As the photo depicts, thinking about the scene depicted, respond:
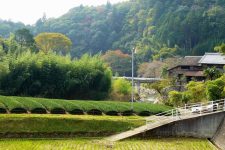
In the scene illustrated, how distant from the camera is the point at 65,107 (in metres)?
31.3

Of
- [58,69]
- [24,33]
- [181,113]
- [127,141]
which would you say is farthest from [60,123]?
[24,33]

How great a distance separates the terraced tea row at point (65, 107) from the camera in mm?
29781

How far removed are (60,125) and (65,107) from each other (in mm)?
4322

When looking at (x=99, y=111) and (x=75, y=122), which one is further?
(x=99, y=111)

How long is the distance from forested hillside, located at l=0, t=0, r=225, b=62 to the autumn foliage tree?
14.3 meters

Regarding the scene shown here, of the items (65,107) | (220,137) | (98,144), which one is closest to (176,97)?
(220,137)

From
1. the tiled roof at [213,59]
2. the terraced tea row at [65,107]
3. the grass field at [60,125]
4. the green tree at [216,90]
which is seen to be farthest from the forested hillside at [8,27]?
the grass field at [60,125]

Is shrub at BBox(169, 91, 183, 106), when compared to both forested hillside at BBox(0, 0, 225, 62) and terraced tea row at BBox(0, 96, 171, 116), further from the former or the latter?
forested hillside at BBox(0, 0, 225, 62)

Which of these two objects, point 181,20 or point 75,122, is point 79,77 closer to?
point 75,122

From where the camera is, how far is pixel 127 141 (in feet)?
83.6

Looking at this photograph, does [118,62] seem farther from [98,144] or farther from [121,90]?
[98,144]

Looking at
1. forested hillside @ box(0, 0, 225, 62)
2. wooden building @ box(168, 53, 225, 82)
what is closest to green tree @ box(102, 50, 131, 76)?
forested hillside @ box(0, 0, 225, 62)

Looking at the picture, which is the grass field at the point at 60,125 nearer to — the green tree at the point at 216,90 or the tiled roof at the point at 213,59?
the green tree at the point at 216,90

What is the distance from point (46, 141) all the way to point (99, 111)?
25.5 feet
